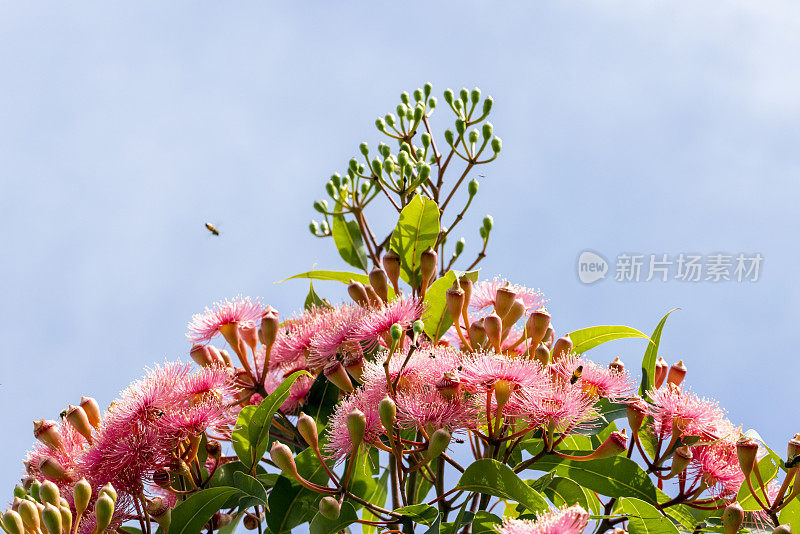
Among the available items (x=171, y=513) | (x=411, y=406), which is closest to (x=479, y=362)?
(x=411, y=406)

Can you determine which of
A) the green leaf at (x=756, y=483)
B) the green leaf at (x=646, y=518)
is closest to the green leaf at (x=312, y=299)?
the green leaf at (x=646, y=518)

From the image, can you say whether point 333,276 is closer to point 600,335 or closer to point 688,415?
point 600,335

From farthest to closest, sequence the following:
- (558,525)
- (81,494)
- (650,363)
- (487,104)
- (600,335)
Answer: (487,104)
(600,335)
(650,363)
(81,494)
(558,525)

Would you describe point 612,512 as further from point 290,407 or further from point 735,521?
point 290,407

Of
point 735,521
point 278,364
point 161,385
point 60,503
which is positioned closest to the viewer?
point 60,503

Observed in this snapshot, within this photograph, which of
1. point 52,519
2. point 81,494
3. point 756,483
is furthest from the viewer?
point 756,483

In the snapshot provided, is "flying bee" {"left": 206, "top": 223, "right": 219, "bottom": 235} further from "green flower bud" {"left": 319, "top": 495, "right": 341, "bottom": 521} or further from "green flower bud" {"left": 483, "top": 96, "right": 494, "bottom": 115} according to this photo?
"green flower bud" {"left": 319, "top": 495, "right": 341, "bottom": 521}

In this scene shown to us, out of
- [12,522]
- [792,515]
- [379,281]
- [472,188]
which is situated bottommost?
[12,522]

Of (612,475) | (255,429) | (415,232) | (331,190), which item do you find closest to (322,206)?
(331,190)
